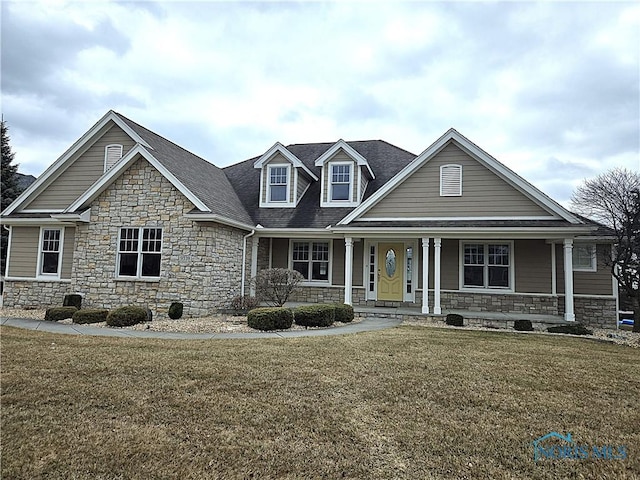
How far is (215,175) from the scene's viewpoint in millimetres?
17109

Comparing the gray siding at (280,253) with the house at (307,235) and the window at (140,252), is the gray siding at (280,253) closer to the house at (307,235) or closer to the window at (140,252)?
the house at (307,235)

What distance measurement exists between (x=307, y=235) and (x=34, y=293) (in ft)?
34.6

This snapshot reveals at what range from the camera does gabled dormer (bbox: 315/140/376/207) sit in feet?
49.9

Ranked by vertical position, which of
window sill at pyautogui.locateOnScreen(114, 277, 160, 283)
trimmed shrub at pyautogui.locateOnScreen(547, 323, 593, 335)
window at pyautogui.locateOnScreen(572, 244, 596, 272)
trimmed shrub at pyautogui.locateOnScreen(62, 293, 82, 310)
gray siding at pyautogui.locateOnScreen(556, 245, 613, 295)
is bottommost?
trimmed shrub at pyautogui.locateOnScreen(547, 323, 593, 335)

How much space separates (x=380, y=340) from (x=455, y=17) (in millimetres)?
8258

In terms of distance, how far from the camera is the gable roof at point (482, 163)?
12.2 m

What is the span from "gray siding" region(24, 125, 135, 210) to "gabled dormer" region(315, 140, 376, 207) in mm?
7731

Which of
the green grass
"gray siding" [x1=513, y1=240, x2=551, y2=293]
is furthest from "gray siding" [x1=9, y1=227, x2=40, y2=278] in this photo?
"gray siding" [x1=513, y1=240, x2=551, y2=293]

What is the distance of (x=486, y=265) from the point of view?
1365 cm

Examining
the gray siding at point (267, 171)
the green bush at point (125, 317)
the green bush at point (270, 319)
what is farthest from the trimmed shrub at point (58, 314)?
the gray siding at point (267, 171)

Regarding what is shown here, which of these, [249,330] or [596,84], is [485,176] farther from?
[249,330]

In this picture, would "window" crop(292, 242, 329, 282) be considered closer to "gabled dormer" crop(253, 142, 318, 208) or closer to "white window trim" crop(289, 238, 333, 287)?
"white window trim" crop(289, 238, 333, 287)

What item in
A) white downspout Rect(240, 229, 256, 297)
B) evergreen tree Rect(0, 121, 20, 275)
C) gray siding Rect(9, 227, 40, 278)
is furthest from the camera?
evergreen tree Rect(0, 121, 20, 275)

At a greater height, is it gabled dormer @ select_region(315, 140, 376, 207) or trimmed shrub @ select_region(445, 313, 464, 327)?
gabled dormer @ select_region(315, 140, 376, 207)
